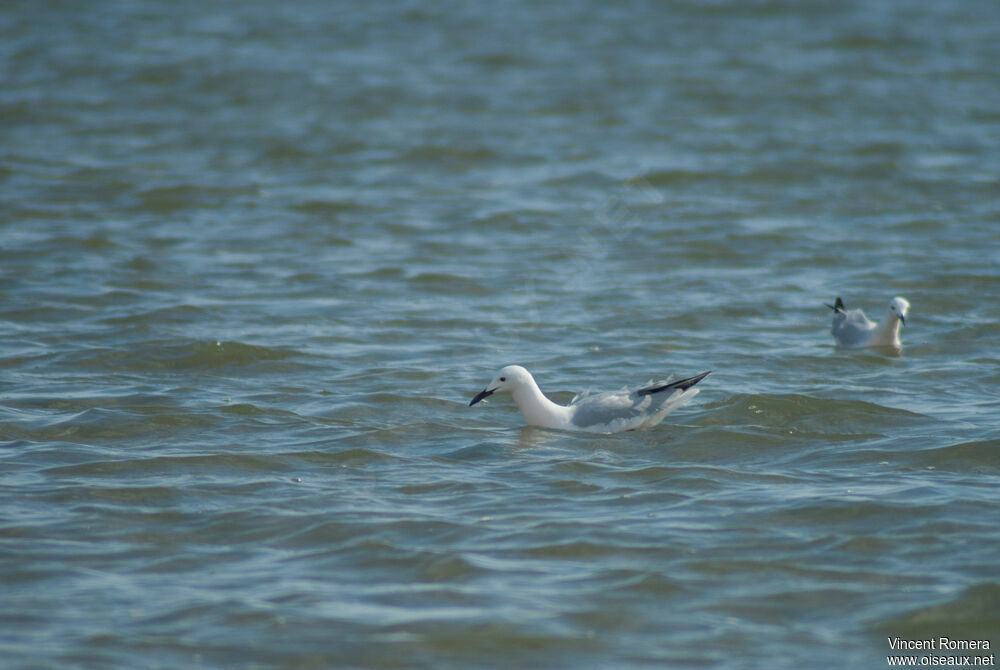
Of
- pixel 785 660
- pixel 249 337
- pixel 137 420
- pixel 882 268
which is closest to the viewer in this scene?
pixel 785 660

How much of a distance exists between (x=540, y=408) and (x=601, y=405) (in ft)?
1.47

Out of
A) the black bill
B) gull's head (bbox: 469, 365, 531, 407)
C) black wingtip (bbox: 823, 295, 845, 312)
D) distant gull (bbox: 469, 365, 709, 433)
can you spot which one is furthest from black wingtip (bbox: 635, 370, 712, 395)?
black wingtip (bbox: 823, 295, 845, 312)

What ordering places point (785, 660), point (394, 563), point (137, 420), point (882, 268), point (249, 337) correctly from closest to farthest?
point (785, 660), point (394, 563), point (137, 420), point (249, 337), point (882, 268)

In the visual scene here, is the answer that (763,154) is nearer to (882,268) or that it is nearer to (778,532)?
(882,268)

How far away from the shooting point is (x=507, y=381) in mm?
9141

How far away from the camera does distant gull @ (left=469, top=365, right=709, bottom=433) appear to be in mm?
8875

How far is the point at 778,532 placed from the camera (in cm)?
679

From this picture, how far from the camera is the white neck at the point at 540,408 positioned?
9016 millimetres

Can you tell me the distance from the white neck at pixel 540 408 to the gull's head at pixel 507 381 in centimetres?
4

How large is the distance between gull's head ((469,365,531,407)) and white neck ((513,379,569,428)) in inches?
1.6

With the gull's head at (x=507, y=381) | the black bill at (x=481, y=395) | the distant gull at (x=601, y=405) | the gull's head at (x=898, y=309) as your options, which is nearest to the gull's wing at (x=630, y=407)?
the distant gull at (x=601, y=405)

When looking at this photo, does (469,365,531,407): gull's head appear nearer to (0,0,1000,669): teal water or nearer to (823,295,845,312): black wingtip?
(0,0,1000,669): teal water

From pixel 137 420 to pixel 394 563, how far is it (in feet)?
10.8

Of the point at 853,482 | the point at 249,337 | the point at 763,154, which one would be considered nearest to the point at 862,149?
the point at 763,154
